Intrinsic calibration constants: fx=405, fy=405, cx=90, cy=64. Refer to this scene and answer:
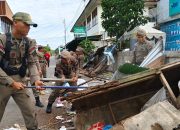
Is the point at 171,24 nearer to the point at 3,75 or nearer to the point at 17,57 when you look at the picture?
the point at 17,57

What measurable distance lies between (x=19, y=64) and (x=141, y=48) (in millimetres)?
4475

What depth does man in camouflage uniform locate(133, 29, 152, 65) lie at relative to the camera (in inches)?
381

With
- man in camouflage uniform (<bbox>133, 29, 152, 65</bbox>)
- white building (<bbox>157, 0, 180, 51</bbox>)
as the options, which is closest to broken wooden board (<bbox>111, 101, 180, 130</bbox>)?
man in camouflage uniform (<bbox>133, 29, 152, 65</bbox>)

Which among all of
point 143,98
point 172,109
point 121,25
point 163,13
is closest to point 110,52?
point 121,25

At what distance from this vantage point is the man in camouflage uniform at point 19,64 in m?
5.67

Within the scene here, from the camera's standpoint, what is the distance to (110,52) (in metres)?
20.5

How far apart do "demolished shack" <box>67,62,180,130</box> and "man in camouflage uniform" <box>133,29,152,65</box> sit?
3.72 meters

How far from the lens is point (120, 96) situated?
5914 millimetres

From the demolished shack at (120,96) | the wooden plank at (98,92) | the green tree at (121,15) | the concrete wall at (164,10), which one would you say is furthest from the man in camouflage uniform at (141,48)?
the green tree at (121,15)

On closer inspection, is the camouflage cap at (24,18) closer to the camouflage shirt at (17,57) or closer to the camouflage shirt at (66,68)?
the camouflage shirt at (17,57)

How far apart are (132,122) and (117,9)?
56.1 feet

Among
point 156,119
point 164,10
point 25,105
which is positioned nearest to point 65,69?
point 25,105

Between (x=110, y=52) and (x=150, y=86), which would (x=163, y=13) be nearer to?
(x=110, y=52)

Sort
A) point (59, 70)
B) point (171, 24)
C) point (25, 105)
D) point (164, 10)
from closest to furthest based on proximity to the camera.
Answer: point (25, 105) < point (59, 70) < point (171, 24) < point (164, 10)
